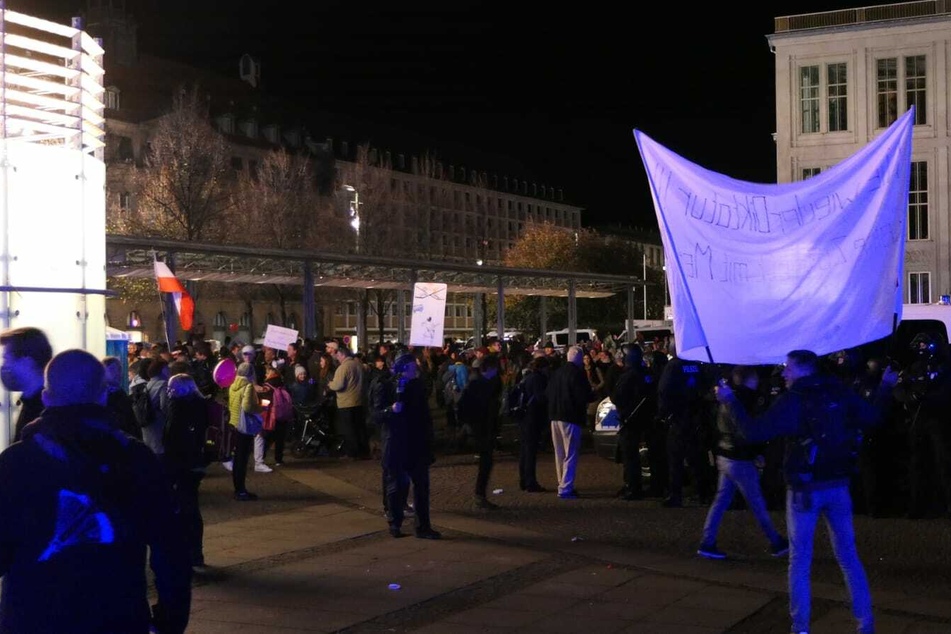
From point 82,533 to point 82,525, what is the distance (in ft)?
0.08

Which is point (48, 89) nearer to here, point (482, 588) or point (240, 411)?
point (482, 588)

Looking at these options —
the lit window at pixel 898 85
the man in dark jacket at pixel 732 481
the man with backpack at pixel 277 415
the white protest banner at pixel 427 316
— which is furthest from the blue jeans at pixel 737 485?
the lit window at pixel 898 85

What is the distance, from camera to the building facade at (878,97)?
4497cm

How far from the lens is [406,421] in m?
10.7

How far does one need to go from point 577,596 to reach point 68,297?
4083 millimetres

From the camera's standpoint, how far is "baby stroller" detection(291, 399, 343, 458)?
18750 millimetres

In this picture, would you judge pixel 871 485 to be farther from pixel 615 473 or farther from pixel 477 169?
pixel 477 169

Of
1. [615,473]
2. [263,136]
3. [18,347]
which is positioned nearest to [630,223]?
[263,136]

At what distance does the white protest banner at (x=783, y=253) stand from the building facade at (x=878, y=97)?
3751cm

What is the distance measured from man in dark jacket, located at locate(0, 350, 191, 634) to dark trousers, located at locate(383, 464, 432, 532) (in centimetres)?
688

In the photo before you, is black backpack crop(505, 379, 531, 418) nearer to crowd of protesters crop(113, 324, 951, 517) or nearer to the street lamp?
crowd of protesters crop(113, 324, 951, 517)

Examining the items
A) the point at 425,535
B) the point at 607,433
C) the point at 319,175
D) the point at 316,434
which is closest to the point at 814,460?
the point at 425,535

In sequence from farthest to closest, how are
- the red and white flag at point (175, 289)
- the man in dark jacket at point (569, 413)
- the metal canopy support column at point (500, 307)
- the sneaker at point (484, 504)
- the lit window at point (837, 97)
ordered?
the lit window at point (837, 97) < the metal canopy support column at point (500, 307) < the red and white flag at point (175, 289) < the man in dark jacket at point (569, 413) < the sneaker at point (484, 504)

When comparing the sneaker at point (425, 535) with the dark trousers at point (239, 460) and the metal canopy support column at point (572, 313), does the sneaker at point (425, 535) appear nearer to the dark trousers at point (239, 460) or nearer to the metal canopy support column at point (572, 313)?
the dark trousers at point (239, 460)
